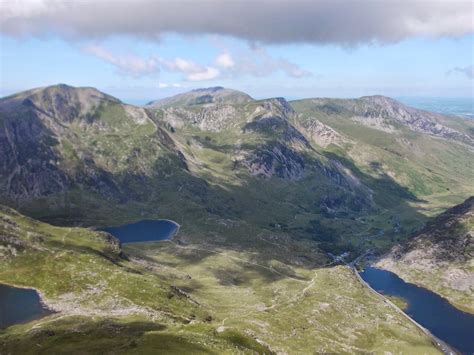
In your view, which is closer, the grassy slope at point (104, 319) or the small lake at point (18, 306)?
the grassy slope at point (104, 319)

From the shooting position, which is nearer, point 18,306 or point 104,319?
point 104,319

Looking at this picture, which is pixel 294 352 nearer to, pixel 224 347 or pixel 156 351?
pixel 224 347

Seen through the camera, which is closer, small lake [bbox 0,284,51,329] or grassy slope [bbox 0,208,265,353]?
grassy slope [bbox 0,208,265,353]

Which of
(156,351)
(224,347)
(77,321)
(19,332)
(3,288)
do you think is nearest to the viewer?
(156,351)

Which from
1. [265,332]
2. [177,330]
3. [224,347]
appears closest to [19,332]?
[177,330]

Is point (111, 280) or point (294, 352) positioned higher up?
point (111, 280)

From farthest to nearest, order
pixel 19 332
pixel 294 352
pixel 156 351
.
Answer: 1. pixel 294 352
2. pixel 19 332
3. pixel 156 351

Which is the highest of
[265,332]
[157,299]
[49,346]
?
[49,346]

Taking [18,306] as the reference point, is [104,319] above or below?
below
